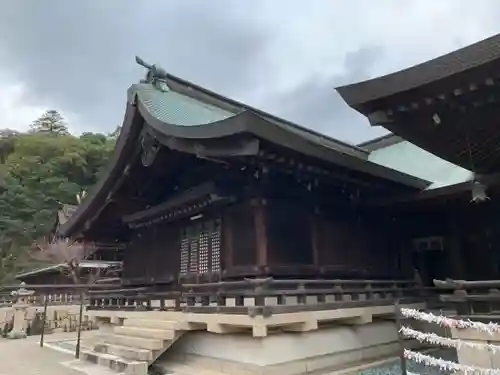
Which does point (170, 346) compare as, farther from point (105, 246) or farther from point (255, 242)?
point (105, 246)

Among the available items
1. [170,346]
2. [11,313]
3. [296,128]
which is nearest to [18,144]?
[11,313]

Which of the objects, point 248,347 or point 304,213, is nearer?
point 248,347

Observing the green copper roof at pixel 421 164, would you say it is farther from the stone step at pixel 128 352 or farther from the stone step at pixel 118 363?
the stone step at pixel 118 363

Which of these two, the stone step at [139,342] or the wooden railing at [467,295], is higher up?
the wooden railing at [467,295]

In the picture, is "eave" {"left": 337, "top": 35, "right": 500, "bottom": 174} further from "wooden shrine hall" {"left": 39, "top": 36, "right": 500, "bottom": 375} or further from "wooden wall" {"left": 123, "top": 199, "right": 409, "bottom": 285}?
"wooden wall" {"left": 123, "top": 199, "right": 409, "bottom": 285}

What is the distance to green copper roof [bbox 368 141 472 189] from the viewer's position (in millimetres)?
10188

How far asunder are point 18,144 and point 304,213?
47.1 m

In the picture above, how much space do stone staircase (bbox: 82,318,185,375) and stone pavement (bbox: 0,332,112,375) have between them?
311 millimetres

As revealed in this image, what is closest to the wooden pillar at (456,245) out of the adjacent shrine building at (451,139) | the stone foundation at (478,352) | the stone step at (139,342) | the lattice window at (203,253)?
the adjacent shrine building at (451,139)

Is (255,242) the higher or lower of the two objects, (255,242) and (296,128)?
the lower

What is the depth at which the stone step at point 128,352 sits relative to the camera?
7.71 m

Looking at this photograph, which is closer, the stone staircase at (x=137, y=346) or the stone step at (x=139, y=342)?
the stone staircase at (x=137, y=346)

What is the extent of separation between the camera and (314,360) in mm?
7074

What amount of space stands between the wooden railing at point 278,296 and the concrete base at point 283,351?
52 cm
